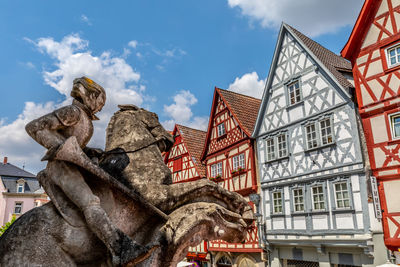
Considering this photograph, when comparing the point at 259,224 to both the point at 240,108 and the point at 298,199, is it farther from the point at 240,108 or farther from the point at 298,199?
the point at 240,108

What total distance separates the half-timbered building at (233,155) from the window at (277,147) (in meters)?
1.24

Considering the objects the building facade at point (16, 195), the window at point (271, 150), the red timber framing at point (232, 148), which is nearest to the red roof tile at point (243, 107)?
the red timber framing at point (232, 148)

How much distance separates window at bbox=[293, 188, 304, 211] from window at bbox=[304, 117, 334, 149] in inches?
78.9

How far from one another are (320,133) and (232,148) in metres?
6.06

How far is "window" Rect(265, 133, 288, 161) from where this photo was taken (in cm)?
1569

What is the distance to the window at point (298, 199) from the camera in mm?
14539

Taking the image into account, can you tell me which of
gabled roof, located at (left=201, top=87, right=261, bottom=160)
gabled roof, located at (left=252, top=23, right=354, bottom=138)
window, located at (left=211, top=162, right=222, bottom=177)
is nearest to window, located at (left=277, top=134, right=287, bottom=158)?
gabled roof, located at (left=252, top=23, right=354, bottom=138)

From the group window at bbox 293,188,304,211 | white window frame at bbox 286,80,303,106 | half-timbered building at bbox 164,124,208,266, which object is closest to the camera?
window at bbox 293,188,304,211

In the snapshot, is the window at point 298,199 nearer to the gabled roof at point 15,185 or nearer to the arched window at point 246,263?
the arched window at point 246,263

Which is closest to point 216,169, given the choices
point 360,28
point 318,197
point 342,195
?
point 318,197

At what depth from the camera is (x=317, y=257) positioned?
1368 centimetres

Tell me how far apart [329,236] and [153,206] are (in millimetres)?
11885

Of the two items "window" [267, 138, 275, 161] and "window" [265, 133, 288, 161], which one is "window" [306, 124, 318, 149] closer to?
"window" [265, 133, 288, 161]

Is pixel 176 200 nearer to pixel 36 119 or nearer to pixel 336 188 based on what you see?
pixel 36 119
